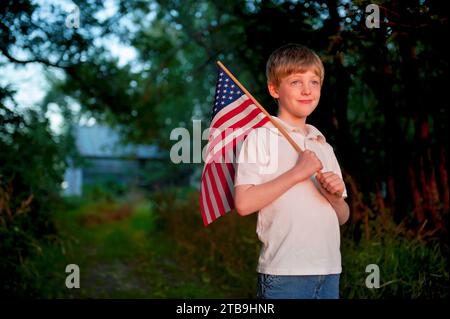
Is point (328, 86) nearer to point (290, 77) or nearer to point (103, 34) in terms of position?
point (290, 77)

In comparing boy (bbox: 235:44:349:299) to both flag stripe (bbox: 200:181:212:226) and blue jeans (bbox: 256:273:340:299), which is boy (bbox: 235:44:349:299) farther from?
flag stripe (bbox: 200:181:212:226)

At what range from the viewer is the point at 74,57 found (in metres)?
6.81

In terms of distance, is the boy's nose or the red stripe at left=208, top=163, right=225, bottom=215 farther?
the red stripe at left=208, top=163, right=225, bottom=215

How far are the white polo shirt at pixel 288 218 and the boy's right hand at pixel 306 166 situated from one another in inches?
3.9

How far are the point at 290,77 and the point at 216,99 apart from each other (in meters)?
0.53

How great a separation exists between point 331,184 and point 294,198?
0.53 ft

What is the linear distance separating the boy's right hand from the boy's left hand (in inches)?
2.2

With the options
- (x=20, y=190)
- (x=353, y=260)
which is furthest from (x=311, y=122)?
(x=20, y=190)

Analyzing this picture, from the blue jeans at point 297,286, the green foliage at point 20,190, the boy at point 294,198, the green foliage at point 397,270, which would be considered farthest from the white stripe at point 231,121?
the green foliage at point 20,190

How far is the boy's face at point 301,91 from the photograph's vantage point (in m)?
2.34

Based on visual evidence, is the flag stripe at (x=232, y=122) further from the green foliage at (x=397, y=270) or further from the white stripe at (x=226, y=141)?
the green foliage at (x=397, y=270)

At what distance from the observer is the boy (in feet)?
7.20

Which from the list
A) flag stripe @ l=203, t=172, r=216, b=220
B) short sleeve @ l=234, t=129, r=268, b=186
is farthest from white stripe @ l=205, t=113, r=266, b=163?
short sleeve @ l=234, t=129, r=268, b=186
